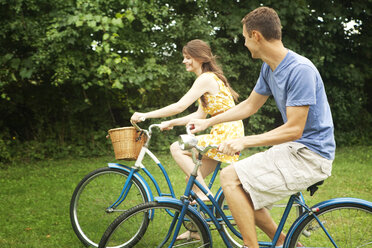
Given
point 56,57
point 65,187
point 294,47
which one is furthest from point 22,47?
point 294,47

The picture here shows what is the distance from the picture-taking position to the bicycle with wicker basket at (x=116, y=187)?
3.51m

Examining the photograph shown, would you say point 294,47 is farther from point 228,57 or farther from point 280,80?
point 280,80

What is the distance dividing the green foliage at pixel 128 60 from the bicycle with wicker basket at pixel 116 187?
3.81 metres

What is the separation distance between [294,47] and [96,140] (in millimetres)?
5225

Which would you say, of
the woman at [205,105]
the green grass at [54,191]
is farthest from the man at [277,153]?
the green grass at [54,191]

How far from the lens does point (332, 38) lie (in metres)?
10.9

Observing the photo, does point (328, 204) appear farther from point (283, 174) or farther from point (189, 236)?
point (189, 236)

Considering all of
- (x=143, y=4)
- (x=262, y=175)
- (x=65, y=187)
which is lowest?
(x=65, y=187)

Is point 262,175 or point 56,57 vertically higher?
point 56,57

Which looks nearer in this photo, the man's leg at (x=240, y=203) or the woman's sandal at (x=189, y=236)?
the man's leg at (x=240, y=203)

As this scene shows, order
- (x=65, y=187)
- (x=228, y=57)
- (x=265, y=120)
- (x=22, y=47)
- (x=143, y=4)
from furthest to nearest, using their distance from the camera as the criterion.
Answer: (x=265, y=120), (x=228, y=57), (x=22, y=47), (x=143, y=4), (x=65, y=187)

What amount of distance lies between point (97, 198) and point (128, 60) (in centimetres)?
466

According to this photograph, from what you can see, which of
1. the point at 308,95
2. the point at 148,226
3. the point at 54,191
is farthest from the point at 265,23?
the point at 54,191

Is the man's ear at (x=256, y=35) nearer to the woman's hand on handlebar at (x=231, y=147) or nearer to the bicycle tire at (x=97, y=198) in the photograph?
the woman's hand on handlebar at (x=231, y=147)
